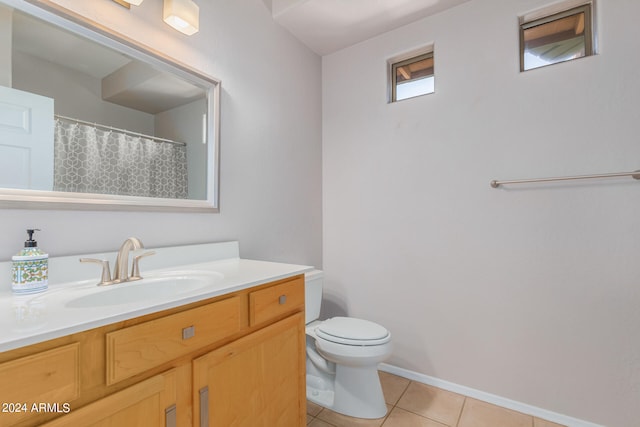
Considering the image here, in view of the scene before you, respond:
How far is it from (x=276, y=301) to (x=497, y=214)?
1.36 m

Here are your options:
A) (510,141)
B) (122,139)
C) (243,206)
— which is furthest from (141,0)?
(510,141)

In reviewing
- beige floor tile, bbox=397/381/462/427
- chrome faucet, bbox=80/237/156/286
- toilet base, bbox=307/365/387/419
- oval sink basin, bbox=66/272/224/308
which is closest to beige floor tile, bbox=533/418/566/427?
beige floor tile, bbox=397/381/462/427

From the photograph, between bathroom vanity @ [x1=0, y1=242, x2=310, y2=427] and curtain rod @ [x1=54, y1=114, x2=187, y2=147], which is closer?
bathroom vanity @ [x1=0, y1=242, x2=310, y2=427]

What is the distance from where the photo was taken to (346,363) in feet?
5.12

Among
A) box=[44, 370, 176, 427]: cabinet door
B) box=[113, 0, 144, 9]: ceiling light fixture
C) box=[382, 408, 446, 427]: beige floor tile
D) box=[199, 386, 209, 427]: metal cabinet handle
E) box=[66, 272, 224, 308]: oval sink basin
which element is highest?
box=[113, 0, 144, 9]: ceiling light fixture

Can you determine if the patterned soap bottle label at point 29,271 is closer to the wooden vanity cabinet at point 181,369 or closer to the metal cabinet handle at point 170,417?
the wooden vanity cabinet at point 181,369

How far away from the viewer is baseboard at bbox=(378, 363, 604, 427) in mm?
1531

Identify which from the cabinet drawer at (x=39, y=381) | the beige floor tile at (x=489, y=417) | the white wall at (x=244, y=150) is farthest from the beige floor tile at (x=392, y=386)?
the cabinet drawer at (x=39, y=381)

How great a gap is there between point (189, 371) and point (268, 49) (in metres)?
1.83

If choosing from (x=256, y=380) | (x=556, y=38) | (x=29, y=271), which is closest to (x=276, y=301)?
(x=256, y=380)

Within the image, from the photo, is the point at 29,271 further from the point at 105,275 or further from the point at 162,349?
the point at 162,349

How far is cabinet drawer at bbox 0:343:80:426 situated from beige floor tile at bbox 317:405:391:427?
1.32 m

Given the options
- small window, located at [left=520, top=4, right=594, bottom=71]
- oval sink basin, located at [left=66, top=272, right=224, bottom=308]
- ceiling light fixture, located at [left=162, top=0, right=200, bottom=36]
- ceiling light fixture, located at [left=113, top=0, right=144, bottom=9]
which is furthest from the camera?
small window, located at [left=520, top=4, right=594, bottom=71]

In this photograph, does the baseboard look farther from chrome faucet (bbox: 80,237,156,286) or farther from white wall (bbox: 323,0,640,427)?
chrome faucet (bbox: 80,237,156,286)
